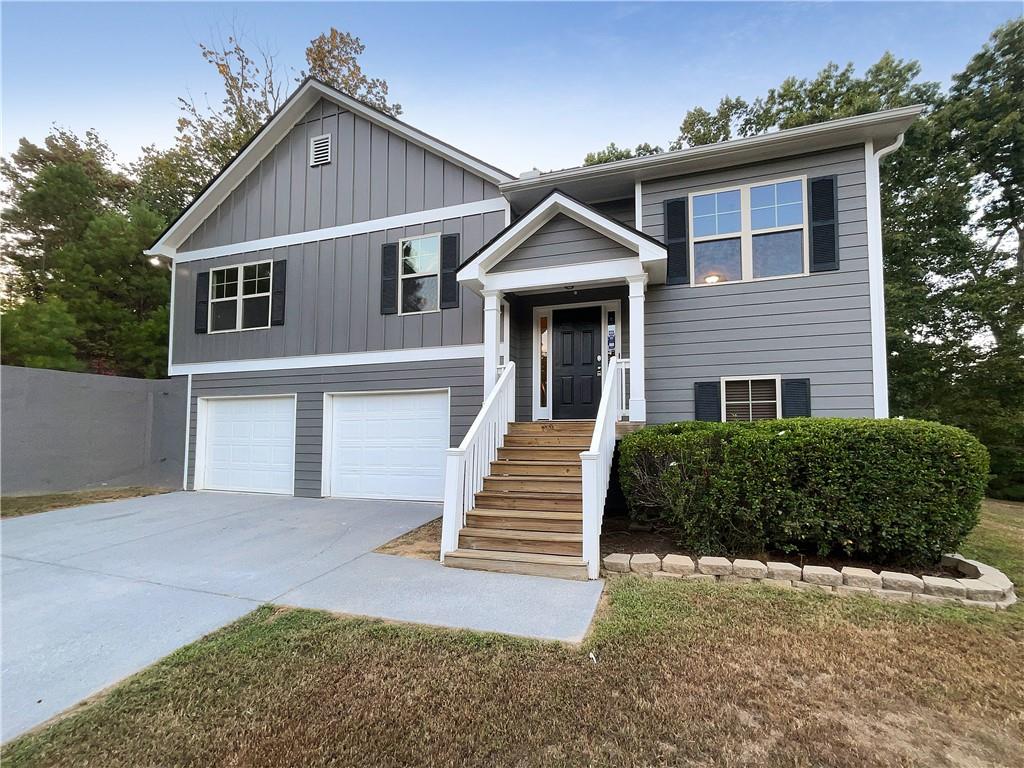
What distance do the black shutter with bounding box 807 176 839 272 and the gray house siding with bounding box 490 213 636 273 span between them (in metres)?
2.33

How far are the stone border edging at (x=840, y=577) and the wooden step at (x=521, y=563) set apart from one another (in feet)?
1.01

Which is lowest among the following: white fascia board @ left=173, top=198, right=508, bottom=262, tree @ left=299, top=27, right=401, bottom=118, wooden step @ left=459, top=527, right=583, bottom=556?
wooden step @ left=459, top=527, right=583, bottom=556

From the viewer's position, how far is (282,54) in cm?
1438

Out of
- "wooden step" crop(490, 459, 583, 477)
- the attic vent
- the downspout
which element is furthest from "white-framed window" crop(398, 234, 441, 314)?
the downspout

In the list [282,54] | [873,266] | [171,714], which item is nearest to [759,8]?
[873,266]

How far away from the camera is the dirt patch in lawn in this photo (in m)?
4.78

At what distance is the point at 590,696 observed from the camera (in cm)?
233

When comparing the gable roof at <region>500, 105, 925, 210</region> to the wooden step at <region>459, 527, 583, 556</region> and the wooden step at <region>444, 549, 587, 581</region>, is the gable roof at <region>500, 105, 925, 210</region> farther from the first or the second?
the wooden step at <region>444, 549, 587, 581</region>

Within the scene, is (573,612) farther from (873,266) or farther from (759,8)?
(759,8)

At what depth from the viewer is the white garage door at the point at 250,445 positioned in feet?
27.7

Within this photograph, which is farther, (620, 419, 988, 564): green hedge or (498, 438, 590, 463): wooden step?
(498, 438, 590, 463): wooden step

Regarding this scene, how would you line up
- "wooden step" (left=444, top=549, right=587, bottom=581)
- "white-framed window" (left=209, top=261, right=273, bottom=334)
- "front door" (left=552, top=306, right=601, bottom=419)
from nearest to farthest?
"wooden step" (left=444, top=549, right=587, bottom=581) < "front door" (left=552, top=306, right=601, bottom=419) < "white-framed window" (left=209, top=261, right=273, bottom=334)

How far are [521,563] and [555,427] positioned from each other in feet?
7.44

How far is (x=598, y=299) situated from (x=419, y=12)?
22.4 feet
